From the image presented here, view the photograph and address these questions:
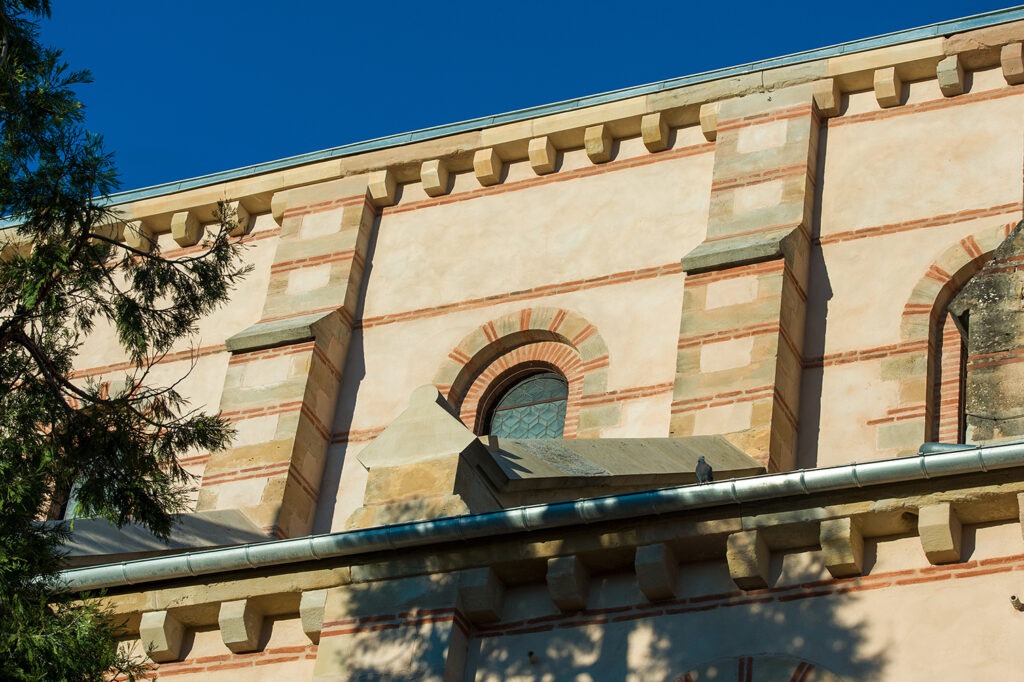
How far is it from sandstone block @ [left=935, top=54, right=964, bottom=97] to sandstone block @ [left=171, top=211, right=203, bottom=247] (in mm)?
7115

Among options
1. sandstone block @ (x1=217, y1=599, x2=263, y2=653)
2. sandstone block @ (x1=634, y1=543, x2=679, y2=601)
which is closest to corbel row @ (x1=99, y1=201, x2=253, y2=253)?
sandstone block @ (x1=217, y1=599, x2=263, y2=653)

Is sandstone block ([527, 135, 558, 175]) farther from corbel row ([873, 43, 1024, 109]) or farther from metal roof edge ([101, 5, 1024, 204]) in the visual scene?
corbel row ([873, 43, 1024, 109])

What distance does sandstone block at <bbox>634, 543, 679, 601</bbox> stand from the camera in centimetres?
1033

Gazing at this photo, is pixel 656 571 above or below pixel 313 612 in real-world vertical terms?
above

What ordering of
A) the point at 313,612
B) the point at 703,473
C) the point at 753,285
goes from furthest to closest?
the point at 753,285, the point at 313,612, the point at 703,473

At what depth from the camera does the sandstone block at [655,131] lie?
16.5 m

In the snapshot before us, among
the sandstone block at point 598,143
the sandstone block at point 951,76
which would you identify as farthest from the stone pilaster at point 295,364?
the sandstone block at point 951,76

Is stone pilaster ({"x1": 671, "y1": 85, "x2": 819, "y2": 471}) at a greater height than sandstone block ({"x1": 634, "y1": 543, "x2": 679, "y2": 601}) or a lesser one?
greater

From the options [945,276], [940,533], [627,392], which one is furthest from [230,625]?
[945,276]

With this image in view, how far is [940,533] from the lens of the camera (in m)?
9.74

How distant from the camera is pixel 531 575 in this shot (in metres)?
10.8

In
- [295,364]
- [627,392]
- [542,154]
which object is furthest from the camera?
[542,154]

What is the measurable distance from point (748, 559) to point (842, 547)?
1.66 feet

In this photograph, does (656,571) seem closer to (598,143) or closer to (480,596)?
(480,596)
